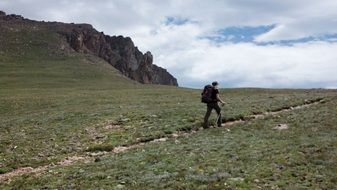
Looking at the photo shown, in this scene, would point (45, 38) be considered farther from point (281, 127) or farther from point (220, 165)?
point (220, 165)

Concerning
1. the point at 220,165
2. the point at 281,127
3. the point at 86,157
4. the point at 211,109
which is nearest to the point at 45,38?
the point at 211,109

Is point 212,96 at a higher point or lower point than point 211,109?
higher

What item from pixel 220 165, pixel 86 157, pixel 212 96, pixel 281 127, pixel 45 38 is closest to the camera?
pixel 220 165

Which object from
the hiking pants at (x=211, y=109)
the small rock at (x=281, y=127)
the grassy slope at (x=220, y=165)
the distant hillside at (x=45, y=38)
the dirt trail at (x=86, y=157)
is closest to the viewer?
the grassy slope at (x=220, y=165)

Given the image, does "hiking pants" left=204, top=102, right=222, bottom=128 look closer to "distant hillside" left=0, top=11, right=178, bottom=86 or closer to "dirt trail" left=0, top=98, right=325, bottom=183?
"dirt trail" left=0, top=98, right=325, bottom=183

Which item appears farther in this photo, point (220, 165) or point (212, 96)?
point (212, 96)

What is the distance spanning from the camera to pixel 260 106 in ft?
145

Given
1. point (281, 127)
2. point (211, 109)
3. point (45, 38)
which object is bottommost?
point (281, 127)

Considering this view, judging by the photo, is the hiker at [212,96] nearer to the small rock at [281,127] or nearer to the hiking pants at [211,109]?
the hiking pants at [211,109]

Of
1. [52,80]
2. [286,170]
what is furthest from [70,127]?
[52,80]

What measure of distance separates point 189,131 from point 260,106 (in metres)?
12.1

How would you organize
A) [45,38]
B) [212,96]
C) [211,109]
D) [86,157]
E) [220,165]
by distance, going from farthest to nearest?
[45,38] → [211,109] → [212,96] → [86,157] → [220,165]

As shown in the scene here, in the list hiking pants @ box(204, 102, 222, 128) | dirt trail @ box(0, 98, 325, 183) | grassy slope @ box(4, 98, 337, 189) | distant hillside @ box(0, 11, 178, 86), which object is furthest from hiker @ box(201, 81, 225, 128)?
distant hillside @ box(0, 11, 178, 86)

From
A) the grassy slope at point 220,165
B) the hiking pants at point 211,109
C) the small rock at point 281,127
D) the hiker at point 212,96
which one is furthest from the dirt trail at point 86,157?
the small rock at point 281,127
